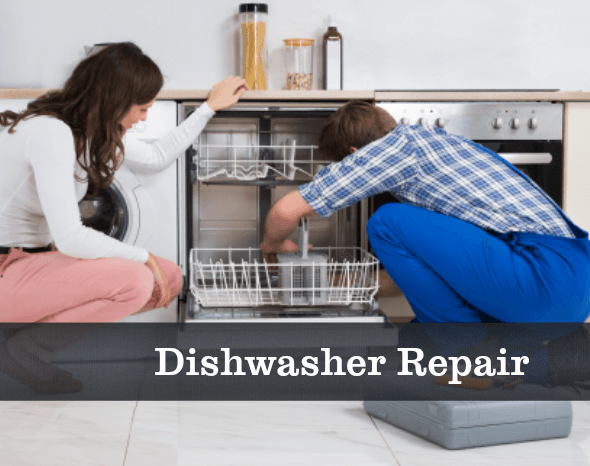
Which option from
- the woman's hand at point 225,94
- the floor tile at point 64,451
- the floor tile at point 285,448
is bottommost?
the floor tile at point 285,448

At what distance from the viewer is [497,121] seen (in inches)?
93.8

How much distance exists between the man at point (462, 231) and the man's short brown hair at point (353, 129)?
0.12 meters

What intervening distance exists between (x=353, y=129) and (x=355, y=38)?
125 centimetres

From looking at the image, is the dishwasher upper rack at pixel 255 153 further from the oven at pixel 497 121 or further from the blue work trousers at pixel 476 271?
the blue work trousers at pixel 476 271

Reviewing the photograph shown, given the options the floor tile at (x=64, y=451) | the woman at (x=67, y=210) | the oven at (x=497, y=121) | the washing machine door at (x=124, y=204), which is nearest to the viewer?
the floor tile at (x=64, y=451)

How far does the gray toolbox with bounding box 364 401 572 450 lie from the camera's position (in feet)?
5.01

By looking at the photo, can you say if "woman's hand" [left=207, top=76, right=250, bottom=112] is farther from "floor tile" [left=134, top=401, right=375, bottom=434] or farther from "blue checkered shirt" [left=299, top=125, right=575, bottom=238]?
"floor tile" [left=134, top=401, right=375, bottom=434]

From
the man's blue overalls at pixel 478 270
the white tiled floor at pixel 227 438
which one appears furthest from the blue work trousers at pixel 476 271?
the white tiled floor at pixel 227 438

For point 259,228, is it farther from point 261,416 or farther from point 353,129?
point 261,416

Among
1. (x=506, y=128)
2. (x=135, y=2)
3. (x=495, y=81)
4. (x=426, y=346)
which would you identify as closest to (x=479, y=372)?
(x=426, y=346)

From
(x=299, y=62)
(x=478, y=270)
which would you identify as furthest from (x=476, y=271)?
(x=299, y=62)

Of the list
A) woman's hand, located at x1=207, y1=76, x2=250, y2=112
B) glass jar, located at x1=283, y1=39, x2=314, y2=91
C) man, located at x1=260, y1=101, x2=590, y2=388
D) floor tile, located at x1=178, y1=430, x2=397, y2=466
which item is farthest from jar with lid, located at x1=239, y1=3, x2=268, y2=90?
floor tile, located at x1=178, y1=430, x2=397, y2=466

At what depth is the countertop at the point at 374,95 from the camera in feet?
7.50

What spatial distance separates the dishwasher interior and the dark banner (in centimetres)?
10
